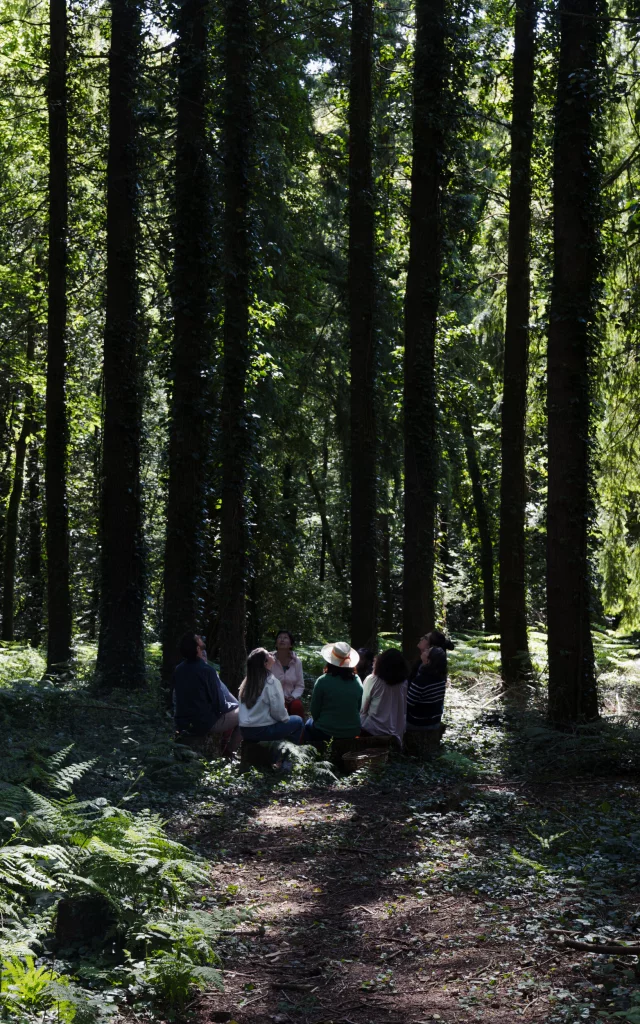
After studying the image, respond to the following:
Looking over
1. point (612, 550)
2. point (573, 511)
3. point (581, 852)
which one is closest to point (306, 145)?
point (612, 550)

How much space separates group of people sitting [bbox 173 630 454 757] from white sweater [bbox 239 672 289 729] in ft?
0.03

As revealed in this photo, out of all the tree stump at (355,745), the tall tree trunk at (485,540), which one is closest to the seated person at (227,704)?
the tree stump at (355,745)

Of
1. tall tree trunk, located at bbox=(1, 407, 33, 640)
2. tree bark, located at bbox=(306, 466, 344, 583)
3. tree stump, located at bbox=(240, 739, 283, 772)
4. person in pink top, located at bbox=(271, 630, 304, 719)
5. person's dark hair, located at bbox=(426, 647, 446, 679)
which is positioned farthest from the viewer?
tree bark, located at bbox=(306, 466, 344, 583)

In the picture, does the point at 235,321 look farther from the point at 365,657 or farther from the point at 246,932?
the point at 246,932

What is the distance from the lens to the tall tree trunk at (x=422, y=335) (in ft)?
41.2

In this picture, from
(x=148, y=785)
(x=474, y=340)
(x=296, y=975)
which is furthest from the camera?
(x=474, y=340)

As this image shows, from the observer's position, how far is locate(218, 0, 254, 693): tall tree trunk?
11.3 metres

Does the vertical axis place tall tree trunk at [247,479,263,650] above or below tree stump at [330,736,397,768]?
above

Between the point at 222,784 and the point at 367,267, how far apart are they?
8835mm

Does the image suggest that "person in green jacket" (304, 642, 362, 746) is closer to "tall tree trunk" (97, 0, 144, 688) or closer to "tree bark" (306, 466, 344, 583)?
"tall tree trunk" (97, 0, 144, 688)

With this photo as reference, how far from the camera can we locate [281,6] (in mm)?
14852

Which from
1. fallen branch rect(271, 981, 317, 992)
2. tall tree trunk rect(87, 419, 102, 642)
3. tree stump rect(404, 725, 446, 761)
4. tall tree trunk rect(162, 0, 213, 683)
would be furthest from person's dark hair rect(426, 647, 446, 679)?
tall tree trunk rect(87, 419, 102, 642)

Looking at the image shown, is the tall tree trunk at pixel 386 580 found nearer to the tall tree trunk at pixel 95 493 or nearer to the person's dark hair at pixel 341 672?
the tall tree trunk at pixel 95 493

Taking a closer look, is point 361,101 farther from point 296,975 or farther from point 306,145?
point 296,975
